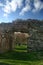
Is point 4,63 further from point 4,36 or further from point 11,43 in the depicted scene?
point 11,43

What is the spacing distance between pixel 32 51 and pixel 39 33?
2.18m

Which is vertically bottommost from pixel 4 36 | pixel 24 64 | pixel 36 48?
pixel 24 64

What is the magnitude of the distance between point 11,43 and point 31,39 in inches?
149

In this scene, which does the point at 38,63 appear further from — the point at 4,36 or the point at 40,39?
the point at 4,36

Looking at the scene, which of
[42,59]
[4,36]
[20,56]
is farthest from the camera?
[4,36]

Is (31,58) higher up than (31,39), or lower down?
lower down

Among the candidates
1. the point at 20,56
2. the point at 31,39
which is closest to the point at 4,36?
the point at 31,39

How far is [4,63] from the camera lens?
1532cm

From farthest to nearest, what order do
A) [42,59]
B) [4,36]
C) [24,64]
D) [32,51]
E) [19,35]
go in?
1. [19,35]
2. [4,36]
3. [32,51]
4. [42,59]
5. [24,64]

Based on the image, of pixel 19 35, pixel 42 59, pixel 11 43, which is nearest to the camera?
pixel 42 59

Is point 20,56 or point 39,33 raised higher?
point 39,33

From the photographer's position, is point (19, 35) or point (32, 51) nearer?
point (32, 51)

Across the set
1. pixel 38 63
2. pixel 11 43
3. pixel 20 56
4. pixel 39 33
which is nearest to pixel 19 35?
pixel 11 43

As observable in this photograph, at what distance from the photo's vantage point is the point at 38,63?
1572 cm
